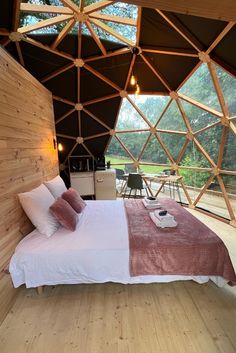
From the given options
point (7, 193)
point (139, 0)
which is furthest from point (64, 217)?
point (139, 0)

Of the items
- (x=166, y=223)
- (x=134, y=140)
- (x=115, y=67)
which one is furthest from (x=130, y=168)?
(x=166, y=223)

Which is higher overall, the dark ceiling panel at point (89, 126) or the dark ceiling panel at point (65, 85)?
the dark ceiling panel at point (65, 85)

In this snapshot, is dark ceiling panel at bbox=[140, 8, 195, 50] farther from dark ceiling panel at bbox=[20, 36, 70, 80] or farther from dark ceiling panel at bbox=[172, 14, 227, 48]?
dark ceiling panel at bbox=[20, 36, 70, 80]

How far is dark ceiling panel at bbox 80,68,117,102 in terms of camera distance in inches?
181

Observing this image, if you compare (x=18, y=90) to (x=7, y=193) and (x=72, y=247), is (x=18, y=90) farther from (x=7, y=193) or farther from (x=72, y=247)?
(x=72, y=247)

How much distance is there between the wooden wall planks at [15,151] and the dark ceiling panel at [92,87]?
1414 millimetres

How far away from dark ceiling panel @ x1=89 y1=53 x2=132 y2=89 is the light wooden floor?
13.2 ft

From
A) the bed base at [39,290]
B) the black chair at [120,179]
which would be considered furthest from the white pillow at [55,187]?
the black chair at [120,179]

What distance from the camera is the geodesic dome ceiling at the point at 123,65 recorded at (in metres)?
3.13

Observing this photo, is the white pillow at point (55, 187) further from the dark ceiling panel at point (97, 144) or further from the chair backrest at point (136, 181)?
the dark ceiling panel at point (97, 144)

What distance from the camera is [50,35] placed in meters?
3.64

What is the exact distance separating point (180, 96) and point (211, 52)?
54.0 inches

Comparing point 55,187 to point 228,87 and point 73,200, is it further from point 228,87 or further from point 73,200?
point 228,87

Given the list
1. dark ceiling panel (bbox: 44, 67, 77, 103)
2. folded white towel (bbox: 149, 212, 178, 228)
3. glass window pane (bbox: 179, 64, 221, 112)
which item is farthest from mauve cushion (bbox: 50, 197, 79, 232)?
glass window pane (bbox: 179, 64, 221, 112)
